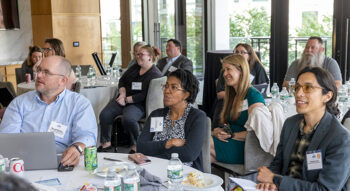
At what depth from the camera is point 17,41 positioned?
9.26m

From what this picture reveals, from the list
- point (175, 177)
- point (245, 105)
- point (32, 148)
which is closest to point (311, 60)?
point (245, 105)

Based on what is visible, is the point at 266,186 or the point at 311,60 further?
the point at 311,60

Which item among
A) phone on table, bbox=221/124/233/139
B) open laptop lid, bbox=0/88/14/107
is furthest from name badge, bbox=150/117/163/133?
open laptop lid, bbox=0/88/14/107

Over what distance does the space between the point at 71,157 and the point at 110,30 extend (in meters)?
8.10

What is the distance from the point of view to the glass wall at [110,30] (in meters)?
10.1

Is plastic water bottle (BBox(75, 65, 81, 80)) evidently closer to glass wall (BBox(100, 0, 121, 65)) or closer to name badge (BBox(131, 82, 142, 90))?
name badge (BBox(131, 82, 142, 90))

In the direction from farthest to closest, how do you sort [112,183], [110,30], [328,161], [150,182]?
[110,30] < [328,161] < [150,182] < [112,183]

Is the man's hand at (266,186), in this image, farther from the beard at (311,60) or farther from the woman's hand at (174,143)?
the beard at (311,60)

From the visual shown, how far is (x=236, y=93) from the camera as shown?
139 inches

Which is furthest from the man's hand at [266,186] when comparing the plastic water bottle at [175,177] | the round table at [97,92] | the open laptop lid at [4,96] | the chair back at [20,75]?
the chair back at [20,75]

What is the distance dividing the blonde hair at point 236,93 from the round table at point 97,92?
2423mm

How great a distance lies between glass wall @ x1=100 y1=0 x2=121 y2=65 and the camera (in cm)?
1005

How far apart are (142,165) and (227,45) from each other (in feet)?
17.9

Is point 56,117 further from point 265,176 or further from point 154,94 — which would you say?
point 154,94
